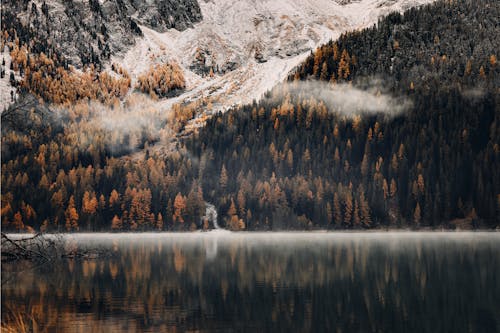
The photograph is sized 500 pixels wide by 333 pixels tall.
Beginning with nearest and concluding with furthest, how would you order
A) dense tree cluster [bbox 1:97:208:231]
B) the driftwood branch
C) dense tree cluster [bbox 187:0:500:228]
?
the driftwood branch
dense tree cluster [bbox 187:0:500:228]
dense tree cluster [bbox 1:97:208:231]

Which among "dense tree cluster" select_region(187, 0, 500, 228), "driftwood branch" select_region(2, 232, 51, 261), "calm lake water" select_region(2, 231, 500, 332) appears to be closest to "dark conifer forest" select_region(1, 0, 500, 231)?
"dense tree cluster" select_region(187, 0, 500, 228)

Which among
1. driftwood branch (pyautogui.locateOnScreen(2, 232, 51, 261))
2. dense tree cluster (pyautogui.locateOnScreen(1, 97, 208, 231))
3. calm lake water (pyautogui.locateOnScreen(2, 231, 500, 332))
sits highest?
dense tree cluster (pyautogui.locateOnScreen(1, 97, 208, 231))

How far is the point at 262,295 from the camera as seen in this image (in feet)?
143

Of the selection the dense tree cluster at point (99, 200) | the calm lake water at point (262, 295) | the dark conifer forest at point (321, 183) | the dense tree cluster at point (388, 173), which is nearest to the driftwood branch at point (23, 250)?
the calm lake water at point (262, 295)

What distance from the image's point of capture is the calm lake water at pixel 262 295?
33.9 metres

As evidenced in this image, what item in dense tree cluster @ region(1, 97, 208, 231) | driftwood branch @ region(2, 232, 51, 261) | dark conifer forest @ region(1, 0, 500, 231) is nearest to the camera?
driftwood branch @ region(2, 232, 51, 261)

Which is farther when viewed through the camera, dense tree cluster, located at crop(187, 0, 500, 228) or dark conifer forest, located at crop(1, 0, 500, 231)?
dark conifer forest, located at crop(1, 0, 500, 231)

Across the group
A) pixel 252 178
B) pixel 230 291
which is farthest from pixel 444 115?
pixel 230 291

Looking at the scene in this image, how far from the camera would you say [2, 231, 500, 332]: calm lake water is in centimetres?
3388

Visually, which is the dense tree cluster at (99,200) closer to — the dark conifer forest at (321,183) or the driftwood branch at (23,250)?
the dark conifer forest at (321,183)

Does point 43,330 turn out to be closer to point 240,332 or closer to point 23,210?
point 240,332

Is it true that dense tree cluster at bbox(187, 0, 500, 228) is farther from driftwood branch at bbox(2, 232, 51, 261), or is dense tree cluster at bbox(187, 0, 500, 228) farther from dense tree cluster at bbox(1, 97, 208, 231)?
driftwood branch at bbox(2, 232, 51, 261)

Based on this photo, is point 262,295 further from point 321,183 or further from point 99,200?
point 99,200

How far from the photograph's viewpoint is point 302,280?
51.4m
